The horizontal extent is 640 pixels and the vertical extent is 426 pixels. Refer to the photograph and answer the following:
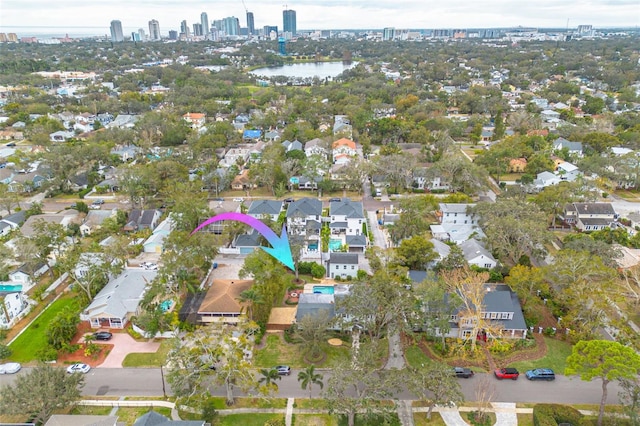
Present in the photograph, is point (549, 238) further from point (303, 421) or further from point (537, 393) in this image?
point (303, 421)

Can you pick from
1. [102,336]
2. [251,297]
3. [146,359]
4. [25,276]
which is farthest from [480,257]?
[25,276]

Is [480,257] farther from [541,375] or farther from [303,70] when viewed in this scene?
[303,70]

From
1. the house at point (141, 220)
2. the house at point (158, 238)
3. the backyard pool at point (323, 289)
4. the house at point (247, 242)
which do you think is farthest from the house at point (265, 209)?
the backyard pool at point (323, 289)

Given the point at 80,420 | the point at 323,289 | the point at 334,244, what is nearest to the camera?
the point at 80,420

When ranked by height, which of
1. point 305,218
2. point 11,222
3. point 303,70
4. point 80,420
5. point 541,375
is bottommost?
point 541,375

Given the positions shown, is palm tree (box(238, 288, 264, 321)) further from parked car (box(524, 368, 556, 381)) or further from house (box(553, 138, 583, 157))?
house (box(553, 138, 583, 157))

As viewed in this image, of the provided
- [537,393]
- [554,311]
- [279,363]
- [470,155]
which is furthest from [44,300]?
[470,155]

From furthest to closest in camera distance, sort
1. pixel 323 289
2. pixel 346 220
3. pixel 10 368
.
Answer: pixel 346 220, pixel 323 289, pixel 10 368

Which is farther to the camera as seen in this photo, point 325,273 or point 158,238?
point 158,238
